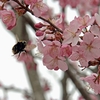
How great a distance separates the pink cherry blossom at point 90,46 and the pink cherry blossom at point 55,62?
0.11m

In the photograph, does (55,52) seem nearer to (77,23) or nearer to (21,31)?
(77,23)

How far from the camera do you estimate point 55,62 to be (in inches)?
44.1

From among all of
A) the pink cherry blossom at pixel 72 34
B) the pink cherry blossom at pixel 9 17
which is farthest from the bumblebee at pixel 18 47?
the pink cherry blossom at pixel 72 34

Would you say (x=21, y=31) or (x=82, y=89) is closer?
(x=82, y=89)

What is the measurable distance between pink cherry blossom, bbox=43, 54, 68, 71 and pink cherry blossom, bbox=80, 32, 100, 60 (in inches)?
4.2

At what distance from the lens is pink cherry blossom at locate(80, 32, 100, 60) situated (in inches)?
39.6

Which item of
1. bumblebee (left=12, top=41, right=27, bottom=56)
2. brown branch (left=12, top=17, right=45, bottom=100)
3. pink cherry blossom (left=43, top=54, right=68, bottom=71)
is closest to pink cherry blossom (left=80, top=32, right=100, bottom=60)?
pink cherry blossom (left=43, top=54, right=68, bottom=71)

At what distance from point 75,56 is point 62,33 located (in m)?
0.10

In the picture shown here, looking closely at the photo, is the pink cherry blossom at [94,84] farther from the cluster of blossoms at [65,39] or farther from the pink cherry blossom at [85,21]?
the pink cherry blossom at [85,21]

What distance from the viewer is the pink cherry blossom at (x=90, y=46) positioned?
101cm

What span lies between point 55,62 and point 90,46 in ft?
0.54

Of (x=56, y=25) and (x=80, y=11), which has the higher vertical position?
(x=80, y=11)

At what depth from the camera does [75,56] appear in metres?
1.05

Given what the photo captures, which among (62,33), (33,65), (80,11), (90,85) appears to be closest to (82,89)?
(33,65)
